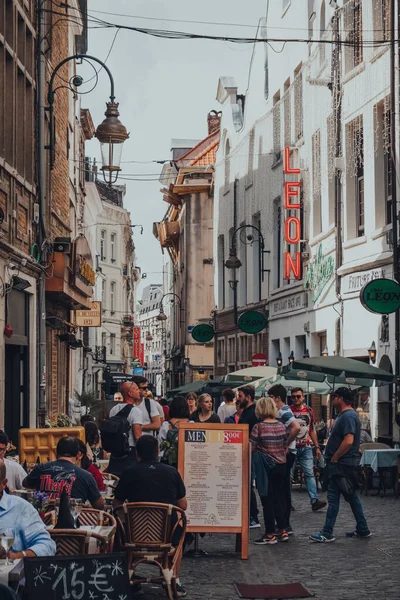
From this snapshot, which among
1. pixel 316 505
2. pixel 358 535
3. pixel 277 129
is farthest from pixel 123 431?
pixel 277 129

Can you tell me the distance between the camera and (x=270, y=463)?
14359mm

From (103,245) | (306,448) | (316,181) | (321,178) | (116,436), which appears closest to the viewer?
(116,436)

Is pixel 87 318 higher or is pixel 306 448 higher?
pixel 87 318

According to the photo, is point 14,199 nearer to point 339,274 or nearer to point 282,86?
point 339,274

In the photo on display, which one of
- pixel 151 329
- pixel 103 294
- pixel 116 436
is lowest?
pixel 116 436

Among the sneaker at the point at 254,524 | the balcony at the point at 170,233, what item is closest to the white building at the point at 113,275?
the balcony at the point at 170,233

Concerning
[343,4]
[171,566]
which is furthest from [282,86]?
[171,566]

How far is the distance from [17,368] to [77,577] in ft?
46.8

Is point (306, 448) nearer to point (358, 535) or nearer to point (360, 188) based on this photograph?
point (358, 535)

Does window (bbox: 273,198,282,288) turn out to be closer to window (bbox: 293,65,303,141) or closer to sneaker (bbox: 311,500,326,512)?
window (bbox: 293,65,303,141)

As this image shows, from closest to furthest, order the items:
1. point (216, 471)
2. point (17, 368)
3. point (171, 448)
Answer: point (216, 471)
point (171, 448)
point (17, 368)

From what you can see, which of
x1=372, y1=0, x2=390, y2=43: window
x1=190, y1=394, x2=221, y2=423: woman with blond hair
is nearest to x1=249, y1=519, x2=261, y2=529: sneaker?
x1=190, y1=394, x2=221, y2=423: woman with blond hair

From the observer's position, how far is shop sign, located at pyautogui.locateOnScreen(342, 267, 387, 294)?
980 inches

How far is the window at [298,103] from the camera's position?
33969 mm
